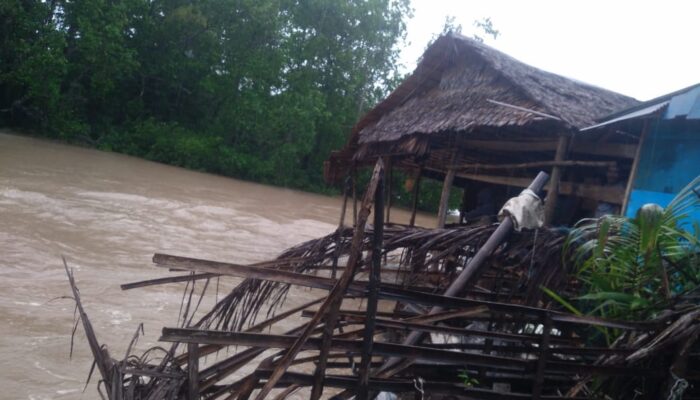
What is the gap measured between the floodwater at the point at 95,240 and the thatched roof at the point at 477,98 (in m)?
3.21

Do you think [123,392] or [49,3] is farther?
[49,3]

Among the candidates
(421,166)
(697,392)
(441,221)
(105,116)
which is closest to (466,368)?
(697,392)

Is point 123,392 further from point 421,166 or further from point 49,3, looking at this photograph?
point 49,3

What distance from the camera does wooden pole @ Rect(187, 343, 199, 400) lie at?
1620mm

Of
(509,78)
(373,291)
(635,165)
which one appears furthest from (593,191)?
(373,291)

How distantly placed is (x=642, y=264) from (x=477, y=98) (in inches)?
160

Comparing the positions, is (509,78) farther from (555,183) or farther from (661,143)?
(661,143)

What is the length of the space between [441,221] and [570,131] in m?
2.56

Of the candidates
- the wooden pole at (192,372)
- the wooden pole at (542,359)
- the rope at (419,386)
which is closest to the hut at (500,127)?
the wooden pole at (542,359)

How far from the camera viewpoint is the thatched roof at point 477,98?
5.30m

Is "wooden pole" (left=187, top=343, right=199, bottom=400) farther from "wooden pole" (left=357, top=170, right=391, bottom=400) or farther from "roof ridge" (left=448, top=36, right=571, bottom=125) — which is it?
"roof ridge" (left=448, top=36, right=571, bottom=125)

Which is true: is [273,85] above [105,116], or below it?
above

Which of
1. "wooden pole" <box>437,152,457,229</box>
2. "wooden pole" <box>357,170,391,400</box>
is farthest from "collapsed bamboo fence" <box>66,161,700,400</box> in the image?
"wooden pole" <box>437,152,457,229</box>

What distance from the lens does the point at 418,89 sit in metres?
8.66
